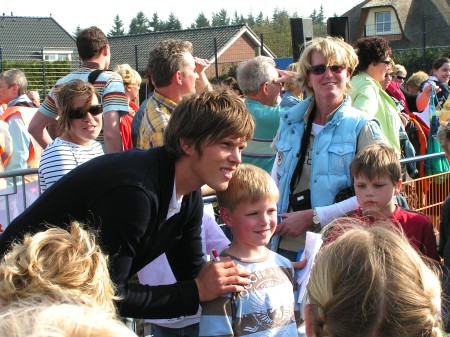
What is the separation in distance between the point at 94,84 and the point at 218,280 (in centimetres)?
304

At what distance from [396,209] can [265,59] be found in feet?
8.22

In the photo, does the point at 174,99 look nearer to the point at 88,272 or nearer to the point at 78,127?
the point at 78,127

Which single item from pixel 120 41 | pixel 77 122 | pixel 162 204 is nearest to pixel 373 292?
pixel 162 204

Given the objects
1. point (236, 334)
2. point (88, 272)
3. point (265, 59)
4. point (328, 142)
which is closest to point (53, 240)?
point (88, 272)

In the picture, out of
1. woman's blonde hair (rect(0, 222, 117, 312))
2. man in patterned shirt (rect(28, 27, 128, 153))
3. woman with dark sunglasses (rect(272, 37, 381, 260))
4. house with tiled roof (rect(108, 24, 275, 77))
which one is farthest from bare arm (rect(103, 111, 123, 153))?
house with tiled roof (rect(108, 24, 275, 77))

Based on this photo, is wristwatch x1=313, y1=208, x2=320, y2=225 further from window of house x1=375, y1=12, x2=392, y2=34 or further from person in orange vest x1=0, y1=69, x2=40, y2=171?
window of house x1=375, y1=12, x2=392, y2=34

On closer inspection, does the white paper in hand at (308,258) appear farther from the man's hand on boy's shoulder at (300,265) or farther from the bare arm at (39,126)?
the bare arm at (39,126)

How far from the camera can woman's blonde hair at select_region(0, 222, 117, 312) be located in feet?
6.50

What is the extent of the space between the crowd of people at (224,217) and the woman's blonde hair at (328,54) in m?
0.01

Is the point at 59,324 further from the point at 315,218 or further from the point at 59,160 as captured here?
the point at 59,160

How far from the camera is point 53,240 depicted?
6.90 ft

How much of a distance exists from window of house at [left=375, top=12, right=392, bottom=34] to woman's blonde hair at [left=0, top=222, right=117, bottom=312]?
61553 millimetres

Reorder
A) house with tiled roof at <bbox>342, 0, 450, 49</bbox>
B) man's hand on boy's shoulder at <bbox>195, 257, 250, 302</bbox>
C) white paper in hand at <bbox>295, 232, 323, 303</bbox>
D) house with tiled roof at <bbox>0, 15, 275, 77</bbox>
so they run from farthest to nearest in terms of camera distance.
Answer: house with tiled roof at <bbox>342, 0, 450, 49</bbox>
house with tiled roof at <bbox>0, 15, 275, 77</bbox>
white paper in hand at <bbox>295, 232, 323, 303</bbox>
man's hand on boy's shoulder at <bbox>195, 257, 250, 302</bbox>

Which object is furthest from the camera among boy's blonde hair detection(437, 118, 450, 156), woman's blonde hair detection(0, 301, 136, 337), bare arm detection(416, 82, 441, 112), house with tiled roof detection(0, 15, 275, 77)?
house with tiled roof detection(0, 15, 275, 77)
